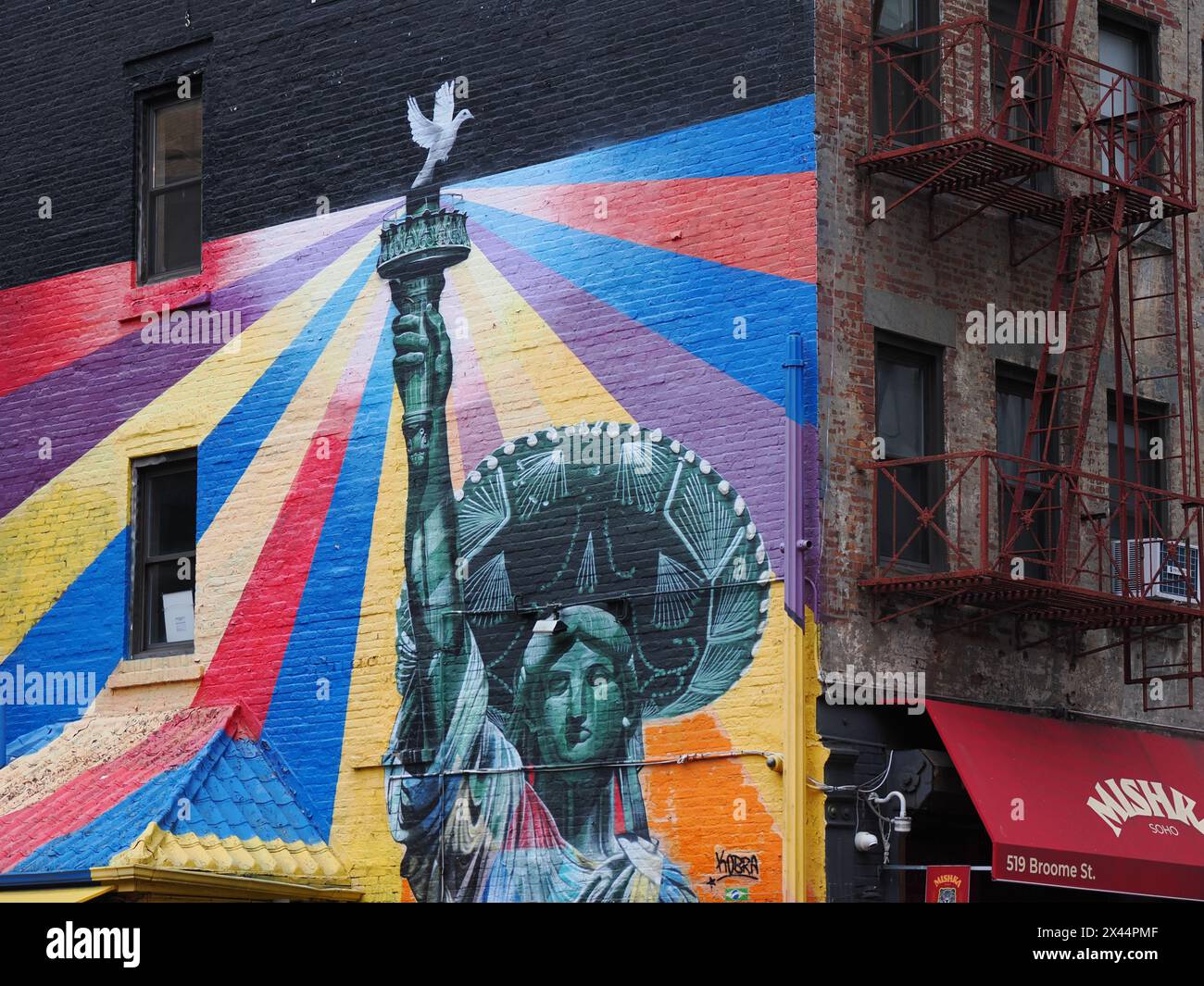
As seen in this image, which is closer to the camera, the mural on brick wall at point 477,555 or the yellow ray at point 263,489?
the mural on brick wall at point 477,555

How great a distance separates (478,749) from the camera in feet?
60.2

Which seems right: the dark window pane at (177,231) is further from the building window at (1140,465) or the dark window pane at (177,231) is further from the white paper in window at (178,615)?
the building window at (1140,465)

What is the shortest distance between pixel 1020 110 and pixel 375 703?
7926 millimetres

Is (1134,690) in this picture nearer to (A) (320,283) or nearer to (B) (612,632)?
(B) (612,632)

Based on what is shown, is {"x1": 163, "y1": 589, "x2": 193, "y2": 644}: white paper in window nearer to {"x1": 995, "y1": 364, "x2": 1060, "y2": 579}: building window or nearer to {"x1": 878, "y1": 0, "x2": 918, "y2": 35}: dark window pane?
{"x1": 995, "y1": 364, "x2": 1060, "y2": 579}: building window

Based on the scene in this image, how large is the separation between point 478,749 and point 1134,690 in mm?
6009

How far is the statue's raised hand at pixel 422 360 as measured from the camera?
759 inches

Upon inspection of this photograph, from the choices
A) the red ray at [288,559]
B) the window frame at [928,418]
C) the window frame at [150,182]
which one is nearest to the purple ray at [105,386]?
the window frame at [150,182]

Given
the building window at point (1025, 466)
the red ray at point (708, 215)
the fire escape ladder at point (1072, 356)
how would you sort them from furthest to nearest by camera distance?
the building window at point (1025, 466)
the fire escape ladder at point (1072, 356)
the red ray at point (708, 215)

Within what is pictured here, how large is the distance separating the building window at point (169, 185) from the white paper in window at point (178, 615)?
323cm

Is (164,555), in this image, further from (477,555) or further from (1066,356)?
(1066,356)

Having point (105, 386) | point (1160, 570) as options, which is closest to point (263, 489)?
point (105, 386)

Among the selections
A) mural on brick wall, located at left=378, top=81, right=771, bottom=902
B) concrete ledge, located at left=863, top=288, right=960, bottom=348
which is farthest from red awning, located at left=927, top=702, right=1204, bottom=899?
concrete ledge, located at left=863, top=288, right=960, bottom=348

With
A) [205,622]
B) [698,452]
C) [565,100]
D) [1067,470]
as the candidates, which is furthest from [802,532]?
[205,622]
